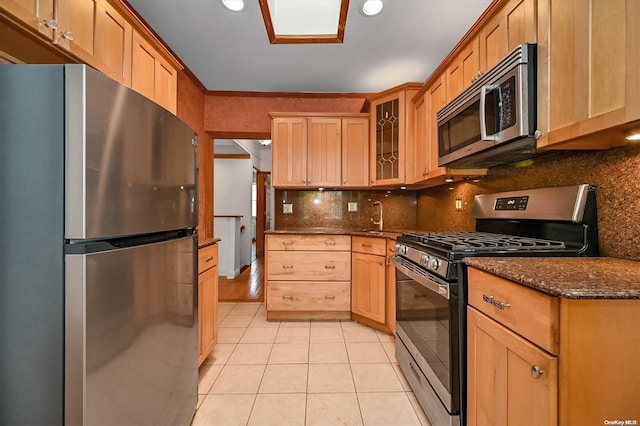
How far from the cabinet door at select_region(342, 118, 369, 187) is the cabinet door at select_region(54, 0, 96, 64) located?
89.0 inches

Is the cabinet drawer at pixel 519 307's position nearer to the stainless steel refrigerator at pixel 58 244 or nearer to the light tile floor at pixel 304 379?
the light tile floor at pixel 304 379

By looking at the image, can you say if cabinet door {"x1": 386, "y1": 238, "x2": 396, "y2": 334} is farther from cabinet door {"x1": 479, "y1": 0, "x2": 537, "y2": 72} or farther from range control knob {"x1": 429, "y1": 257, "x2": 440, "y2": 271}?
cabinet door {"x1": 479, "y1": 0, "x2": 537, "y2": 72}

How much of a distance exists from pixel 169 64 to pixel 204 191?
155 centimetres

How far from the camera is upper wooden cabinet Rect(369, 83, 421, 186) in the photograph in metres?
2.71

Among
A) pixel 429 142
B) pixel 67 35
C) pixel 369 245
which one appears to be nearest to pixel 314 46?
pixel 429 142

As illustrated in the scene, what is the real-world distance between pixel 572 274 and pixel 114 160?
151 centimetres

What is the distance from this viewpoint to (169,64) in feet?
6.52

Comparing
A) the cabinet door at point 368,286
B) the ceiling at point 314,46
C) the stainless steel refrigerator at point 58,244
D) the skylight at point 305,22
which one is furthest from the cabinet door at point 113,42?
the cabinet door at point 368,286

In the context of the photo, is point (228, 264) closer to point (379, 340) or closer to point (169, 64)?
point (379, 340)

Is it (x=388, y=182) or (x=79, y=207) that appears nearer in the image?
(x=79, y=207)

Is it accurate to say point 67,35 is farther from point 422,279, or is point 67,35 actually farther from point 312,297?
point 312,297

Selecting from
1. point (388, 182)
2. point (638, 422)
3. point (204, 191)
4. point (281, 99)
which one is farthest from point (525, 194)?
point (204, 191)

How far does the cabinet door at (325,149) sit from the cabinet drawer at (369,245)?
2.40 ft

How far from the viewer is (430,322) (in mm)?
1482
